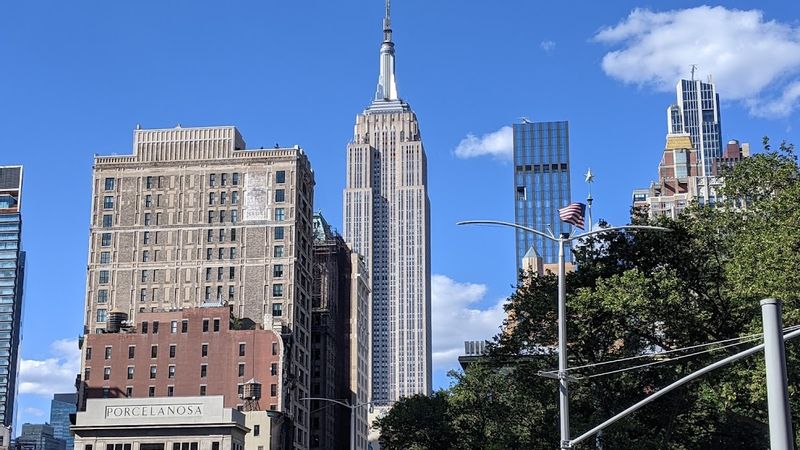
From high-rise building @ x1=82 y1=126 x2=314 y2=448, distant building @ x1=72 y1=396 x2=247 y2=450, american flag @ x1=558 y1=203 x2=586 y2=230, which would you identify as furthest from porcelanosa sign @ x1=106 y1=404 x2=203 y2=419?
american flag @ x1=558 y1=203 x2=586 y2=230

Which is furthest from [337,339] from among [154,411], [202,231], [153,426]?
[153,426]

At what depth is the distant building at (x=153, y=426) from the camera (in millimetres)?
102562

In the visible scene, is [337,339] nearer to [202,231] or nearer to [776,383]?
[202,231]

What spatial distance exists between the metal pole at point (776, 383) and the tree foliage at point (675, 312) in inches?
1089

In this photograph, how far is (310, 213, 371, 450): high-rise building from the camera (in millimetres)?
161250

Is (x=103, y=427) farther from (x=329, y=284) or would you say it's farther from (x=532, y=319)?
(x=329, y=284)

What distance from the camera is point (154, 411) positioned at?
4117 inches

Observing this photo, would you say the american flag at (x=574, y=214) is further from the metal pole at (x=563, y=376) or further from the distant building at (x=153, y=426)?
the distant building at (x=153, y=426)

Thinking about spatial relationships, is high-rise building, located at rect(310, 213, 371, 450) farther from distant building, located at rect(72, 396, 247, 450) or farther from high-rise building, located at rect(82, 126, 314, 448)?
distant building, located at rect(72, 396, 247, 450)

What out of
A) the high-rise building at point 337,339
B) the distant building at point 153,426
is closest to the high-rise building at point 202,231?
the high-rise building at point 337,339

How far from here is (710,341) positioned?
172ft

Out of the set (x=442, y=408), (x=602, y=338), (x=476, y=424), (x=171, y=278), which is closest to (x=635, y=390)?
(x=602, y=338)

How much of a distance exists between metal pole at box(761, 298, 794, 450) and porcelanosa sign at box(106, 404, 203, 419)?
91.6 m

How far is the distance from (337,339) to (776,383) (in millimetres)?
164674
